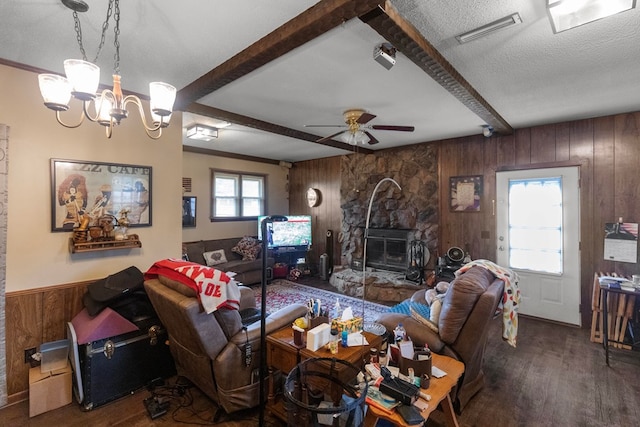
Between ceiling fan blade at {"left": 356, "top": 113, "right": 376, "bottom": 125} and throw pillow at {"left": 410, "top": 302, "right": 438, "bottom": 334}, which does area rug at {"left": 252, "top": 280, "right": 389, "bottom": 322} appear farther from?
ceiling fan blade at {"left": 356, "top": 113, "right": 376, "bottom": 125}

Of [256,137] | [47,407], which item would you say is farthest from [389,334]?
[256,137]

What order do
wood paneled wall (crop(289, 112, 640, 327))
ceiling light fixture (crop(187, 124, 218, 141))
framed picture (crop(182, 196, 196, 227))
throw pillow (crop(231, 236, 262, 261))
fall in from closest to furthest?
1. wood paneled wall (crop(289, 112, 640, 327))
2. ceiling light fixture (crop(187, 124, 218, 141))
3. framed picture (crop(182, 196, 196, 227))
4. throw pillow (crop(231, 236, 262, 261))

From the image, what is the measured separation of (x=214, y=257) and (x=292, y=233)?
1.63 meters

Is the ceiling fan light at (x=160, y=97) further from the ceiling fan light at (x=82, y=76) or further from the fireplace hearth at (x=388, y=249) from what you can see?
the fireplace hearth at (x=388, y=249)

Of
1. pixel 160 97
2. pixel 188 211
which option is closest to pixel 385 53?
pixel 160 97

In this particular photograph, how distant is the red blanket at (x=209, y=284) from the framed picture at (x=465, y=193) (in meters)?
3.83

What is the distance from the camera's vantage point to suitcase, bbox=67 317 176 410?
2.13m

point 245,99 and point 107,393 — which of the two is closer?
point 107,393

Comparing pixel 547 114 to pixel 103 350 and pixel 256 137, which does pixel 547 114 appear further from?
pixel 103 350

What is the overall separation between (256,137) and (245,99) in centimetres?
171

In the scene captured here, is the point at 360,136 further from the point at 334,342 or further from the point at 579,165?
the point at 579,165

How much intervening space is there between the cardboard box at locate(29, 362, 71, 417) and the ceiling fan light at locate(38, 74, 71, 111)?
2025 millimetres

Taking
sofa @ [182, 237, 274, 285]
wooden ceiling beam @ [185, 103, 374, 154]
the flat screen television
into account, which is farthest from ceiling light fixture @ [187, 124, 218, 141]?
the flat screen television

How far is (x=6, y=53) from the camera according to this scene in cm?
206
